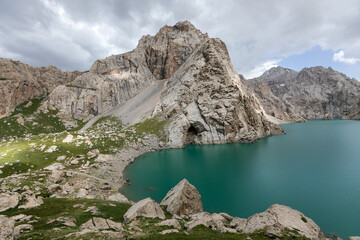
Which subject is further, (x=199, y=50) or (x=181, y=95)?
(x=199, y=50)

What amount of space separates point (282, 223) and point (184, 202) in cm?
1215

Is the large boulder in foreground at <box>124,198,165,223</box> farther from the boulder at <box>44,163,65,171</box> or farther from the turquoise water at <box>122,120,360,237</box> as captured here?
the boulder at <box>44,163,65,171</box>

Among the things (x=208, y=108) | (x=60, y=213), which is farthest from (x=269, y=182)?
(x=208, y=108)

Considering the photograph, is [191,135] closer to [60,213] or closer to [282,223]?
[60,213]

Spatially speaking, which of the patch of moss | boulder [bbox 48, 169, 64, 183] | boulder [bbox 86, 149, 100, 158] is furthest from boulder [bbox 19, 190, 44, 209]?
the patch of moss

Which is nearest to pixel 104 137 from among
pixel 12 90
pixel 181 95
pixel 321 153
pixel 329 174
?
pixel 181 95

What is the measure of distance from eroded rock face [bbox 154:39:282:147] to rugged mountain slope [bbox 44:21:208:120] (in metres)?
52.0

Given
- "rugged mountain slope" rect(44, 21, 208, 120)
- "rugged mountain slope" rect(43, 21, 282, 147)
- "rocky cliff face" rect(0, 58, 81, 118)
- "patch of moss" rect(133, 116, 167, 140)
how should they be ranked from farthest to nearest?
"rugged mountain slope" rect(44, 21, 208, 120)
"rocky cliff face" rect(0, 58, 81, 118)
"rugged mountain slope" rect(43, 21, 282, 147)
"patch of moss" rect(133, 116, 167, 140)

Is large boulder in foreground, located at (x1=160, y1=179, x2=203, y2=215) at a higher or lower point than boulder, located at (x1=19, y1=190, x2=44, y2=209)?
lower

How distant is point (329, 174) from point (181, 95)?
73993 millimetres

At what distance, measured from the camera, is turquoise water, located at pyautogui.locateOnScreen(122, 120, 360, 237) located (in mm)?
26141

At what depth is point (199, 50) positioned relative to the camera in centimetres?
11106

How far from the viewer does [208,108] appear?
A: 301ft

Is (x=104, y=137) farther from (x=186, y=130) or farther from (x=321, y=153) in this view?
(x=321, y=153)
